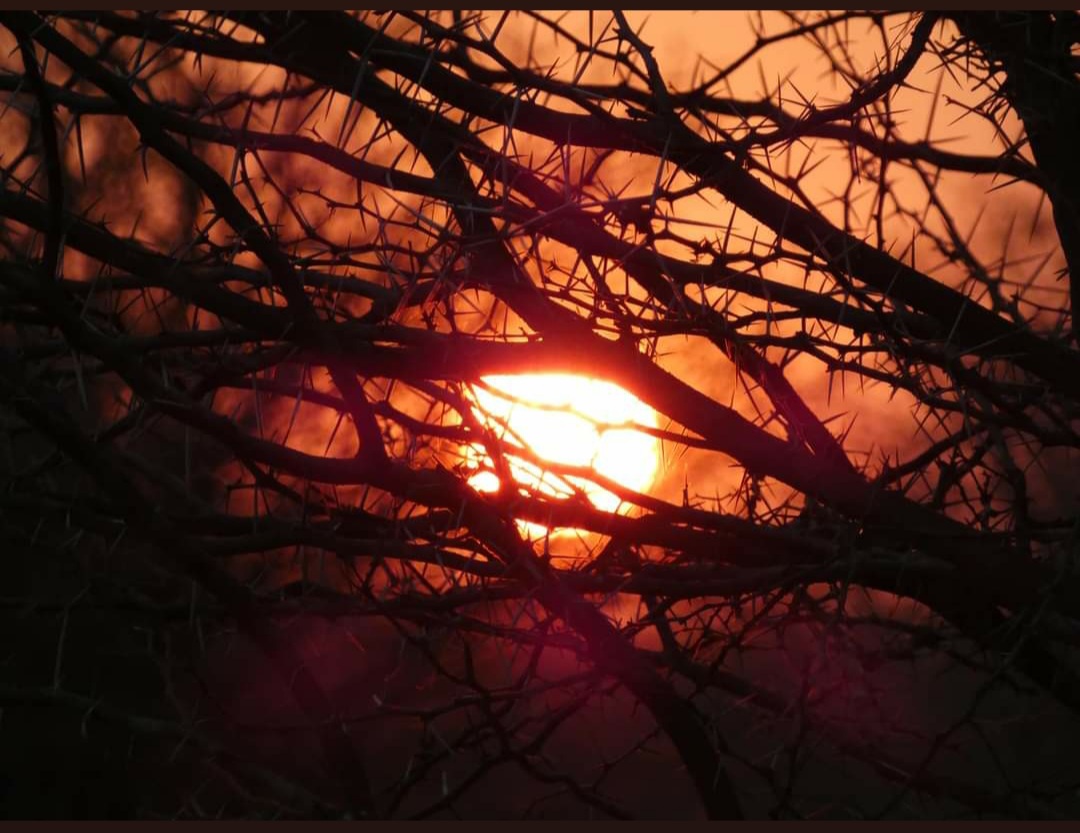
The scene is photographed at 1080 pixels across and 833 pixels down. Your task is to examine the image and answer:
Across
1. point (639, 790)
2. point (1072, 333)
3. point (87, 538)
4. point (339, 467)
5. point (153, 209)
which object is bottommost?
point (639, 790)

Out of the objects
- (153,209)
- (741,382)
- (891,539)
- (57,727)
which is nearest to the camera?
(891,539)

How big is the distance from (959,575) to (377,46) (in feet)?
4.44

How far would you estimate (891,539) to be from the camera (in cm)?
197

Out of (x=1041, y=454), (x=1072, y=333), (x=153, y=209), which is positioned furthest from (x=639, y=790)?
(x=153, y=209)

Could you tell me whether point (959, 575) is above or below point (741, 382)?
below

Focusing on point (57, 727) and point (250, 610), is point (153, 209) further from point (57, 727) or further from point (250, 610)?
point (57, 727)

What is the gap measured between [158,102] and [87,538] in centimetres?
275

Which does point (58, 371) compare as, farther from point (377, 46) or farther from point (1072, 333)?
point (1072, 333)

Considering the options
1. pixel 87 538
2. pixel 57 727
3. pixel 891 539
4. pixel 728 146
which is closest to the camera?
pixel 728 146

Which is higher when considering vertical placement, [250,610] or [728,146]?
[728,146]

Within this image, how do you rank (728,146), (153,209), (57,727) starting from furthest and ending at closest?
1. (57,727)
2. (153,209)
3. (728,146)

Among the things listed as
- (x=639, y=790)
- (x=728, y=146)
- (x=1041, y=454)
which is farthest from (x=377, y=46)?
(x=639, y=790)

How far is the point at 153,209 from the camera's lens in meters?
3.70

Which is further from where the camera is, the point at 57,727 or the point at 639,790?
the point at 57,727
